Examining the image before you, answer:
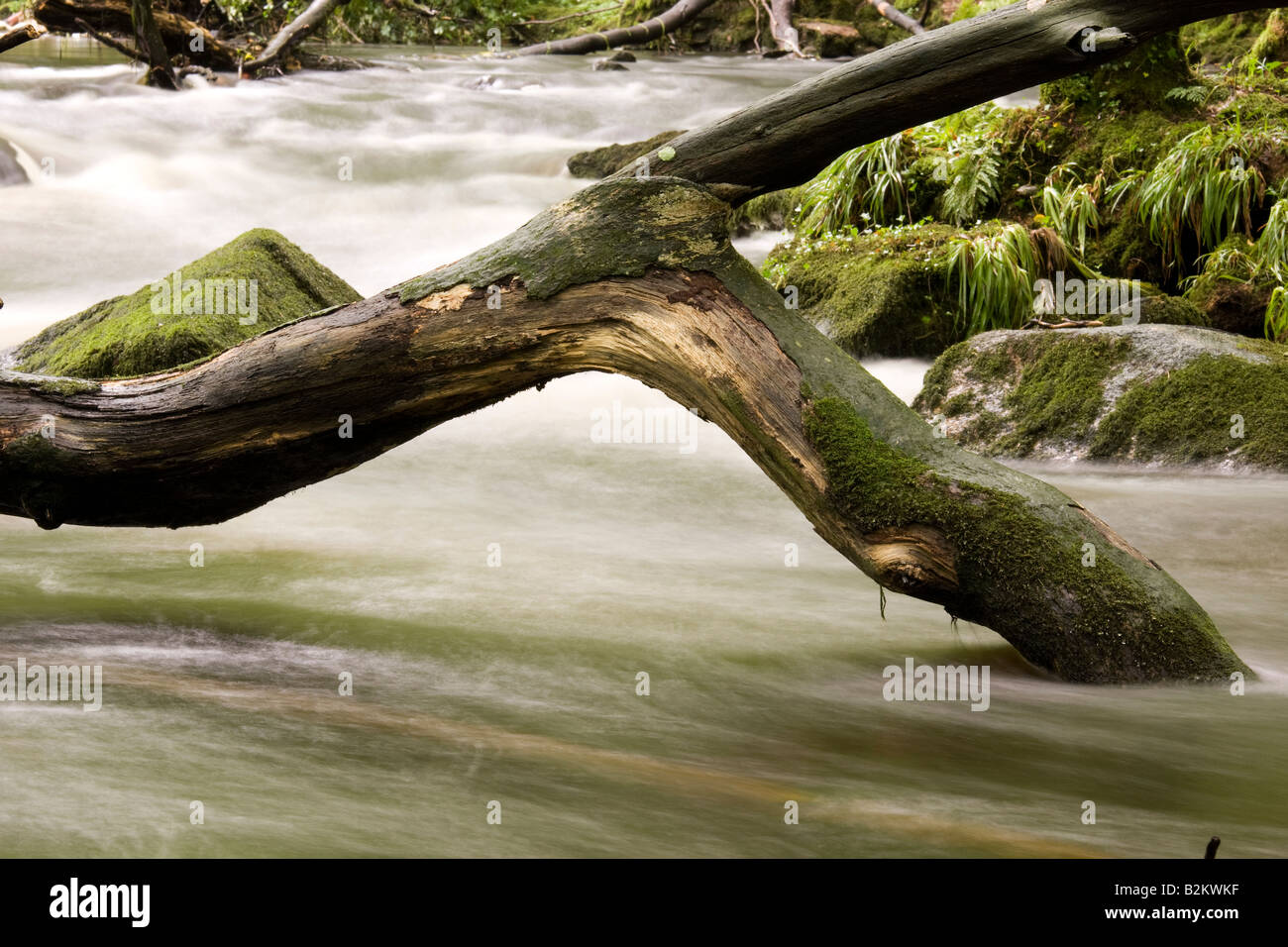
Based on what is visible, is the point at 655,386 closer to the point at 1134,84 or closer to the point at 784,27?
the point at 1134,84

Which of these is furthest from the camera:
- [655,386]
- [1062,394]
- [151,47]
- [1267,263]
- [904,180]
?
[151,47]

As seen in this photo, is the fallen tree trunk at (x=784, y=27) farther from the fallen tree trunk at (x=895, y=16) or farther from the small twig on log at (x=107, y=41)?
the small twig on log at (x=107, y=41)

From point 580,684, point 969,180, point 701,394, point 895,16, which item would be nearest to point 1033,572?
point 701,394

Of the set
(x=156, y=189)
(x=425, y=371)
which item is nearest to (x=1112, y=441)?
(x=425, y=371)

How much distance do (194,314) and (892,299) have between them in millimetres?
4672

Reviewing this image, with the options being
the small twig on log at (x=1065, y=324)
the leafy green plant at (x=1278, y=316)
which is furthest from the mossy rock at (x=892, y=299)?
the leafy green plant at (x=1278, y=316)

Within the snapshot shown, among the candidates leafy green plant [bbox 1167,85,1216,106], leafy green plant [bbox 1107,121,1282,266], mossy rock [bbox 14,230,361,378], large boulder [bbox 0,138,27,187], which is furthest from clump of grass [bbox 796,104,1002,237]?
large boulder [bbox 0,138,27,187]

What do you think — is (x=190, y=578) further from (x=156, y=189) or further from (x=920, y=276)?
(x=156, y=189)

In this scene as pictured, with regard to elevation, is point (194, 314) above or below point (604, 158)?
below

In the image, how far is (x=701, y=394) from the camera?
3891 millimetres

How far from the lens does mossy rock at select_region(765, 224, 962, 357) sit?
28.6ft

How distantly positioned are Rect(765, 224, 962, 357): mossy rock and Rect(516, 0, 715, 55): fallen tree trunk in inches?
382

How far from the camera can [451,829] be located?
280cm

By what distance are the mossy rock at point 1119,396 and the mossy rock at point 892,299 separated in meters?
1.00
